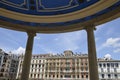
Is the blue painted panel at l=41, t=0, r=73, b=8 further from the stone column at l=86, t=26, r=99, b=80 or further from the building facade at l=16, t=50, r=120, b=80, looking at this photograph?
the building facade at l=16, t=50, r=120, b=80

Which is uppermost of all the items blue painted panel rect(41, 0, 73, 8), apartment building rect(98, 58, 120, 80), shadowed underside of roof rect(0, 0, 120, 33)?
blue painted panel rect(41, 0, 73, 8)

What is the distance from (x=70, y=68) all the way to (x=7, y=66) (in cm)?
2953

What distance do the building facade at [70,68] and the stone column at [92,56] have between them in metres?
48.8

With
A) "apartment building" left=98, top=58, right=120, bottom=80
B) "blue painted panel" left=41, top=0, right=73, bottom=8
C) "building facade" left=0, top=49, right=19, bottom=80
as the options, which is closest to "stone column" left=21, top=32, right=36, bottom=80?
"blue painted panel" left=41, top=0, right=73, bottom=8

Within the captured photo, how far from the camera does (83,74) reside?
54781mm

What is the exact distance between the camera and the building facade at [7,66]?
200 ft

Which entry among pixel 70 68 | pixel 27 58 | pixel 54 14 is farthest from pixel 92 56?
pixel 70 68

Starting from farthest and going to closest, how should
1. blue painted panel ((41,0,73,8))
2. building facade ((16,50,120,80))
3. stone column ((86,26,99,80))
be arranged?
1. building facade ((16,50,120,80))
2. blue painted panel ((41,0,73,8))
3. stone column ((86,26,99,80))

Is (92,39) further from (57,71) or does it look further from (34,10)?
(57,71)

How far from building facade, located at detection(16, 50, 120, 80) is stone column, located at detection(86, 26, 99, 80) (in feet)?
160

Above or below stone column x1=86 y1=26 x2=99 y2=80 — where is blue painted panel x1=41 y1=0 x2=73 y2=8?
above

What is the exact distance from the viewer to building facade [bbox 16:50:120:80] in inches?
2103

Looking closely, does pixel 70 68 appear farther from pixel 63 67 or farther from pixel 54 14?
Result: pixel 54 14

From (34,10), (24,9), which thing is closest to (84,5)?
(34,10)
